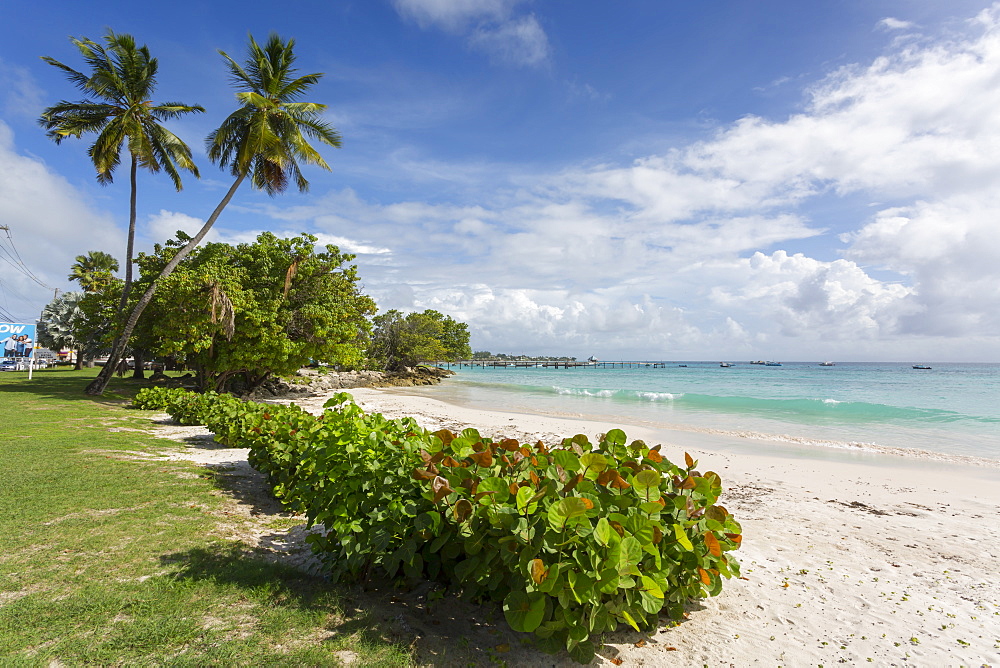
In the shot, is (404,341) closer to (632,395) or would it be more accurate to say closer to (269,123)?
(632,395)

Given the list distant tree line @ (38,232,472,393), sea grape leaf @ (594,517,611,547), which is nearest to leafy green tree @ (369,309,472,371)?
distant tree line @ (38,232,472,393)

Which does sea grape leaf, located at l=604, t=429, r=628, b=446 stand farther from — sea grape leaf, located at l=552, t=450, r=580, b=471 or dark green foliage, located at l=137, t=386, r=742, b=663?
sea grape leaf, located at l=552, t=450, r=580, b=471

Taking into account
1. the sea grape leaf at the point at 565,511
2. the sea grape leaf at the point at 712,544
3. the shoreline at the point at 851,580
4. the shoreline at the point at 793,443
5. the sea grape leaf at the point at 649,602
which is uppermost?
the sea grape leaf at the point at 565,511

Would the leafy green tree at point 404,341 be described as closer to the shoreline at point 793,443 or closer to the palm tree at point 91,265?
the palm tree at point 91,265

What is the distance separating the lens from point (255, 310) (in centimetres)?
1652

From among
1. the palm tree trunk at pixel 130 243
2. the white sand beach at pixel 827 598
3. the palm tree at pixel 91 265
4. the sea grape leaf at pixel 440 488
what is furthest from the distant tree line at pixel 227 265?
the palm tree at pixel 91 265

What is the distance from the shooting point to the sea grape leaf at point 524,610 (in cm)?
226

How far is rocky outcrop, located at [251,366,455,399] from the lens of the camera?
2246 cm

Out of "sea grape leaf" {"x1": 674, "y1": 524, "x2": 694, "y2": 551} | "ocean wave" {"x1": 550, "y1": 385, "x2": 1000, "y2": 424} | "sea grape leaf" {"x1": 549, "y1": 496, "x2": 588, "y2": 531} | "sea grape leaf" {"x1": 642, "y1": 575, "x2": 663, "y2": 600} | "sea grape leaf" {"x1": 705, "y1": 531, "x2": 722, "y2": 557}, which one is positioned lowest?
"ocean wave" {"x1": 550, "y1": 385, "x2": 1000, "y2": 424}

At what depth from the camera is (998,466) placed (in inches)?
414

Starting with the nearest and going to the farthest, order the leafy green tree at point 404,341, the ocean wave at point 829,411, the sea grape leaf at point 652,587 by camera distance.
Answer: the sea grape leaf at point 652,587
the ocean wave at point 829,411
the leafy green tree at point 404,341

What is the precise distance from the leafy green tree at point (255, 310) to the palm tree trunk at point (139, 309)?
0.45 metres

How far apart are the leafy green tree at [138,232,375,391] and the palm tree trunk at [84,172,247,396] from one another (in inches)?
17.9

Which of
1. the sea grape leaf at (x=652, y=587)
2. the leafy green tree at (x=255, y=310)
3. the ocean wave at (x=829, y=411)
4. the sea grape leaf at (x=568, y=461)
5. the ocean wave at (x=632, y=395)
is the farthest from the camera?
the ocean wave at (x=632, y=395)
